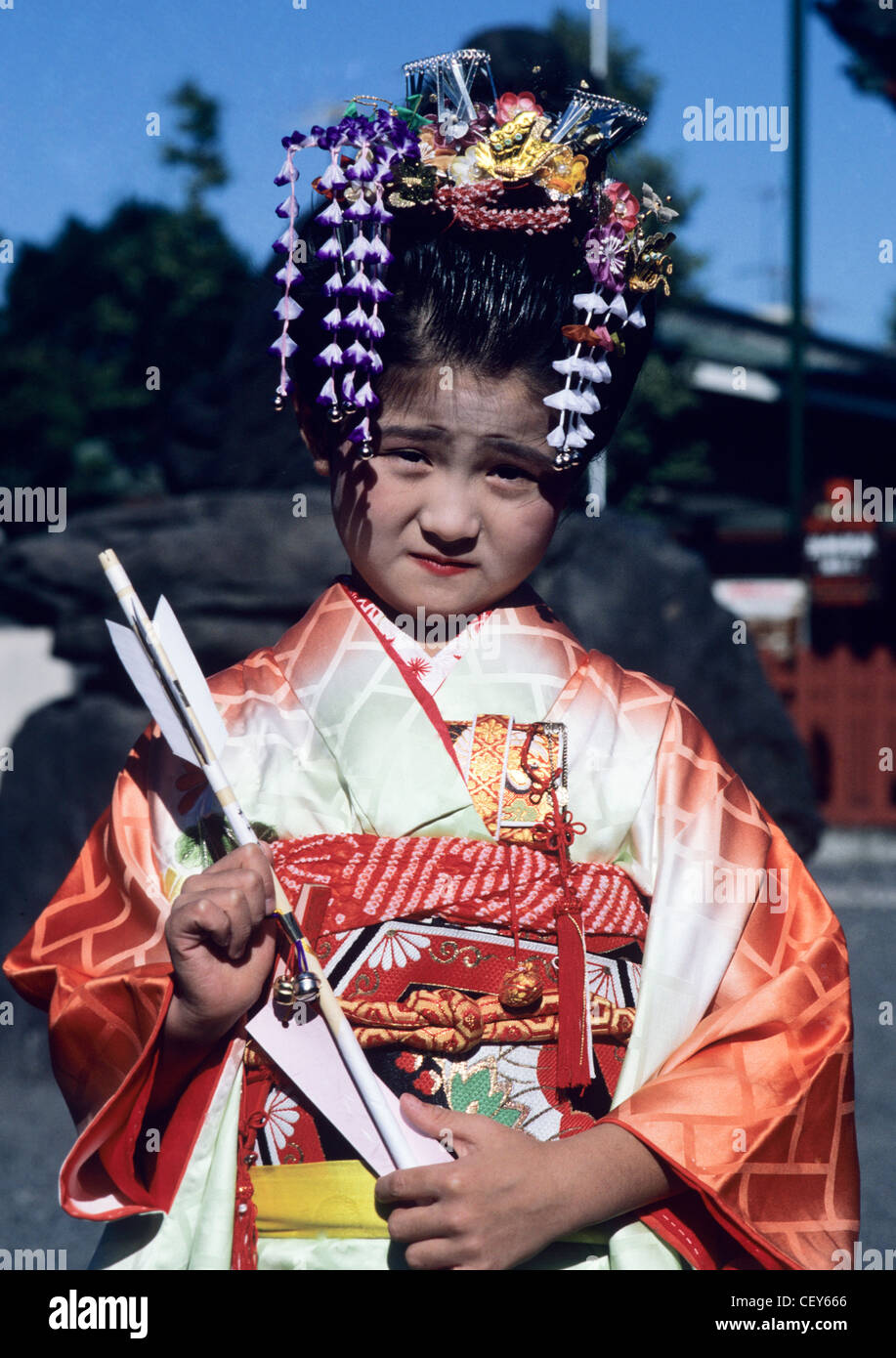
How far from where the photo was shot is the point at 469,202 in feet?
5.16

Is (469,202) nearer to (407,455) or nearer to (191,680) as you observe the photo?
(407,455)

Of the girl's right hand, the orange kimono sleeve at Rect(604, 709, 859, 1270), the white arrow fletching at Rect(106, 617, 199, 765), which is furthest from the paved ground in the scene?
the white arrow fletching at Rect(106, 617, 199, 765)

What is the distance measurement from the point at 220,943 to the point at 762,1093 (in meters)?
0.63

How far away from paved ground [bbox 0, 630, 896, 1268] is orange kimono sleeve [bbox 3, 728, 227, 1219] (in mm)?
1215

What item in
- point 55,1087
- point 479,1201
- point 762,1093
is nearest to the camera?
point 479,1201

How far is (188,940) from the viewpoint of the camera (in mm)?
1436

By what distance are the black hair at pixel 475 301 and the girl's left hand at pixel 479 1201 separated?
0.85 meters

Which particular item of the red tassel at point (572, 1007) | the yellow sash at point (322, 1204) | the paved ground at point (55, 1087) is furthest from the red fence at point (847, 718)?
the yellow sash at point (322, 1204)

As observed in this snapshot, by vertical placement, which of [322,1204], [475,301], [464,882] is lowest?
[322,1204]

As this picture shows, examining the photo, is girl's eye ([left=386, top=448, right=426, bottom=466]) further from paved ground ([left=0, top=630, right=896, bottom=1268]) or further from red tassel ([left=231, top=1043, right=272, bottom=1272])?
paved ground ([left=0, top=630, right=896, bottom=1268])

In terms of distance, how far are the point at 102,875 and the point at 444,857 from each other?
43 centimetres

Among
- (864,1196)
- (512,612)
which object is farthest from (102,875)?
(864,1196)

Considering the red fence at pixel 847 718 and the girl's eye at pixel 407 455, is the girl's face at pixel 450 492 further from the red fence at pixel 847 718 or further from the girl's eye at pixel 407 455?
the red fence at pixel 847 718

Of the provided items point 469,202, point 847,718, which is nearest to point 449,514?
point 469,202
